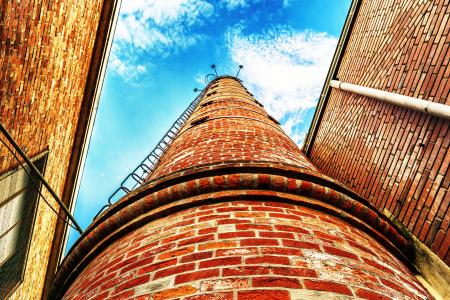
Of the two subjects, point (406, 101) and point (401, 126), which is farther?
point (401, 126)

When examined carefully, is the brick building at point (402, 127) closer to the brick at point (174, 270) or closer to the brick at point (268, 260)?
the brick at point (268, 260)

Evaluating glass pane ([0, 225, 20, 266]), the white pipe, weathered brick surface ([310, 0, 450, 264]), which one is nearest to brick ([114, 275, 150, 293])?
weathered brick surface ([310, 0, 450, 264])

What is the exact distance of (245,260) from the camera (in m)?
1.79

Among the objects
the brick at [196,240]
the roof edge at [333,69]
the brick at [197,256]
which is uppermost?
the roof edge at [333,69]

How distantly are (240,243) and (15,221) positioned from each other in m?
4.03

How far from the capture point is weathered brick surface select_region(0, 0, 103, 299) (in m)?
3.58

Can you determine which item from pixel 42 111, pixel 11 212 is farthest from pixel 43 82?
pixel 11 212

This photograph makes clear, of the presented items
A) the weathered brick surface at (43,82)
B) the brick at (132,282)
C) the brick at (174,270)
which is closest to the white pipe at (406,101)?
the brick at (174,270)

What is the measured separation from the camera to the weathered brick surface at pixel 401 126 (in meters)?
3.45

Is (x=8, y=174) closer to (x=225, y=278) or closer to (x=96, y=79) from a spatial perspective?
(x=96, y=79)

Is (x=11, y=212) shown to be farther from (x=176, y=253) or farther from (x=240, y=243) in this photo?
(x=240, y=243)

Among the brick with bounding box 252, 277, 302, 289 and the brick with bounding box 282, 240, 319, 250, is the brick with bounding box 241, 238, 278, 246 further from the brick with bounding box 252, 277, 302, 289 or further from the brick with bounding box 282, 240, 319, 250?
the brick with bounding box 252, 277, 302, 289

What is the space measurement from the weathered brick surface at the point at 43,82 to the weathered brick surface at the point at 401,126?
434 centimetres

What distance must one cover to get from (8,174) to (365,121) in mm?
4984
